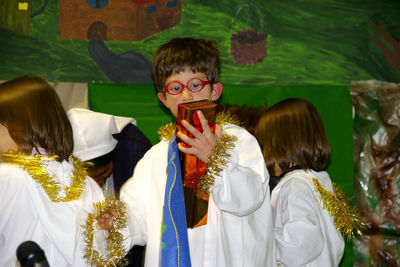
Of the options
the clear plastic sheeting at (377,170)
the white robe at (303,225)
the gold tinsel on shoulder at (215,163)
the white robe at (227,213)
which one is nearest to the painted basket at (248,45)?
the clear plastic sheeting at (377,170)

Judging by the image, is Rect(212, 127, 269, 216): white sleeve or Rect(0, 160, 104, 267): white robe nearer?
Rect(212, 127, 269, 216): white sleeve

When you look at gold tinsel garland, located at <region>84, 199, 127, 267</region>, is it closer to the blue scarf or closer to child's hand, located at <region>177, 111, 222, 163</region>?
the blue scarf

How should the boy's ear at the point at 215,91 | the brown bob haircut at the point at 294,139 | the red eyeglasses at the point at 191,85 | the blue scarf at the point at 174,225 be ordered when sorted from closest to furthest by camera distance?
the blue scarf at the point at 174,225
the red eyeglasses at the point at 191,85
the boy's ear at the point at 215,91
the brown bob haircut at the point at 294,139

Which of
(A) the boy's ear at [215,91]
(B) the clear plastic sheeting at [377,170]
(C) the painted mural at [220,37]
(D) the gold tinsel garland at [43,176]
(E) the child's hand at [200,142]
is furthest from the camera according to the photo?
(B) the clear plastic sheeting at [377,170]

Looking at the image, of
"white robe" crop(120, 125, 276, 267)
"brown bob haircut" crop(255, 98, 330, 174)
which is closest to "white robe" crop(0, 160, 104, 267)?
"white robe" crop(120, 125, 276, 267)

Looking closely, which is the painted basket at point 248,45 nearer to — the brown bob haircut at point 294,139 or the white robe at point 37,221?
the brown bob haircut at point 294,139

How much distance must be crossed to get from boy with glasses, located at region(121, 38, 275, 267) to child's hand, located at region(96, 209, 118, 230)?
0.12m

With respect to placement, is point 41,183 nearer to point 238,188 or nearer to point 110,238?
point 110,238

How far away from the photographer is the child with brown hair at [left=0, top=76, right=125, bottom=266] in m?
2.17

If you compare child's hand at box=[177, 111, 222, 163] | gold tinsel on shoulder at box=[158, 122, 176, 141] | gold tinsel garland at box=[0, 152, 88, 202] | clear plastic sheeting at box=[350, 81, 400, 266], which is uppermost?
child's hand at box=[177, 111, 222, 163]

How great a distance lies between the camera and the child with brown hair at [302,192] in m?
2.70

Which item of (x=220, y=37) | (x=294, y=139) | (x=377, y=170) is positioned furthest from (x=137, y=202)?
(x=377, y=170)

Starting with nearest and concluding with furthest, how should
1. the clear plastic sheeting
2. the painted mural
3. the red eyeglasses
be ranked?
the red eyeglasses
the painted mural
the clear plastic sheeting

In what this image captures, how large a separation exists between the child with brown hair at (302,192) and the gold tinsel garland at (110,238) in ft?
3.33
